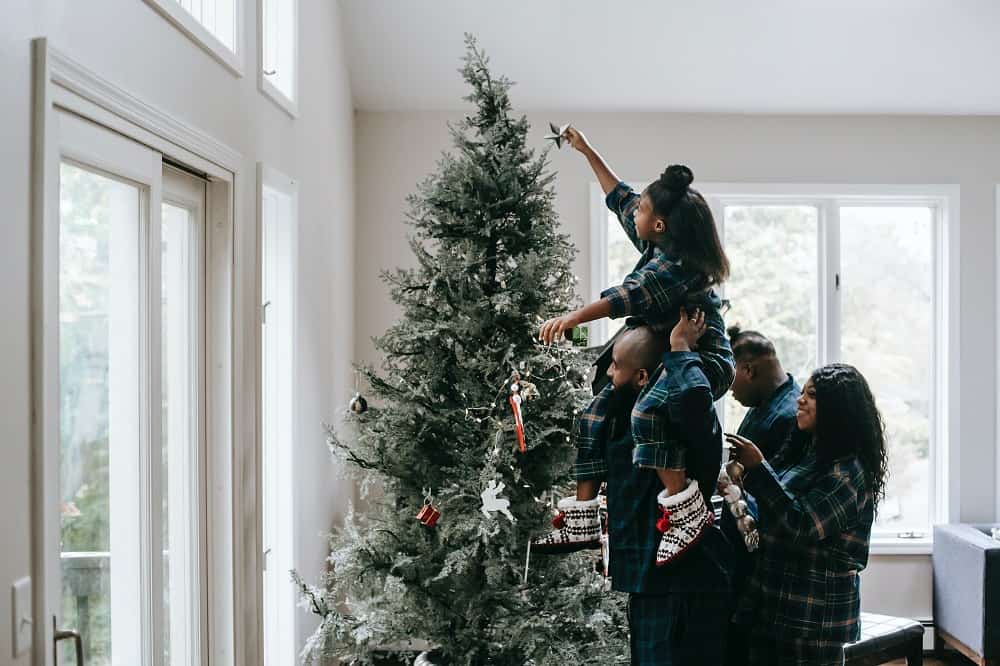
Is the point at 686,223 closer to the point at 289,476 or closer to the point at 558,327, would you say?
the point at 558,327

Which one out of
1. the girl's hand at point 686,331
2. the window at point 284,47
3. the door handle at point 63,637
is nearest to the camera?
the door handle at point 63,637

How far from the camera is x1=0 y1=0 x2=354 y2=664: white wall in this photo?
1331 mm

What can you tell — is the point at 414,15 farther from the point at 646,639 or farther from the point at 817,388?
the point at 646,639

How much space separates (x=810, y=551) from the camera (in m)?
2.17

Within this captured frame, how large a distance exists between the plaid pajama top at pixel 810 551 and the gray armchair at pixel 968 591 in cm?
184

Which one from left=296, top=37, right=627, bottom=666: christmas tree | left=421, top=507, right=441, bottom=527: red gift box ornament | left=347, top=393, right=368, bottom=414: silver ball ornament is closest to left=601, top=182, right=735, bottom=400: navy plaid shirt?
left=296, top=37, right=627, bottom=666: christmas tree

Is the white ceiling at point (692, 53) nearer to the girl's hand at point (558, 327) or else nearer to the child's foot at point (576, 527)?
the girl's hand at point (558, 327)

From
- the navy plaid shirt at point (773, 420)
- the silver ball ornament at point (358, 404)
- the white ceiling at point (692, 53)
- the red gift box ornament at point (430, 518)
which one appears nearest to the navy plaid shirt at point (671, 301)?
the navy plaid shirt at point (773, 420)

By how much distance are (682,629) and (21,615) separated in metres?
1.16

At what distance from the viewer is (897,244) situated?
4.32 metres

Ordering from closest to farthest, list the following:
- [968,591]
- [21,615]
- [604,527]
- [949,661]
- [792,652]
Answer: [21,615] → [604,527] → [792,652] → [968,591] → [949,661]

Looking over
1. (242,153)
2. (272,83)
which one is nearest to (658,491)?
(242,153)

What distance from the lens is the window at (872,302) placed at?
168 inches

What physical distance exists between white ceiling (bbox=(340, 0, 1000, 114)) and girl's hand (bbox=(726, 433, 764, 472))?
86.3 inches
